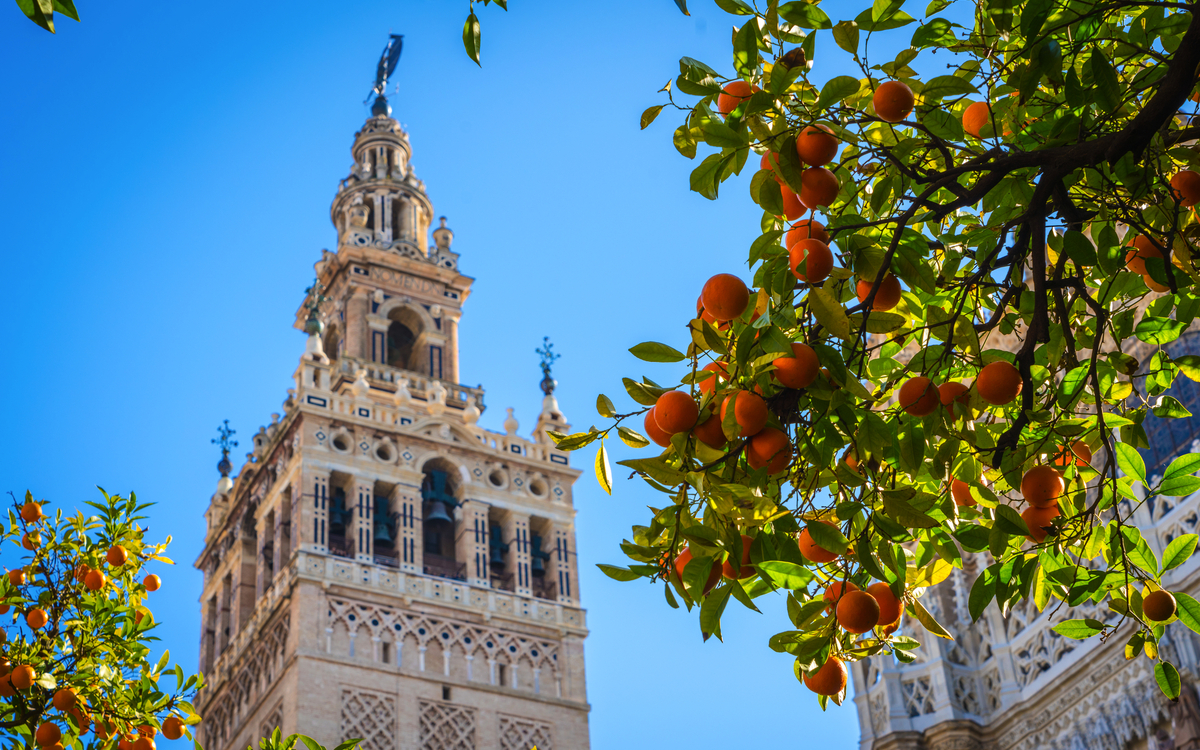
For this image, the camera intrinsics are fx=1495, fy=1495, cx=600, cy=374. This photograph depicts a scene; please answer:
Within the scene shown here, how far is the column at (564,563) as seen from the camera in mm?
37594

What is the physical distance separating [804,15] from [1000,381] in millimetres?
1149

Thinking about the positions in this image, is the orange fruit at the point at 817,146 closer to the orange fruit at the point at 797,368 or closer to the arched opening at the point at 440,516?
the orange fruit at the point at 797,368

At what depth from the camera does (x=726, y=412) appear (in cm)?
353

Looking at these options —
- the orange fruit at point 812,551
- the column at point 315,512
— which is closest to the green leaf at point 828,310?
the orange fruit at point 812,551

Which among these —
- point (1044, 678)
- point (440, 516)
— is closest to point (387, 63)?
point (440, 516)

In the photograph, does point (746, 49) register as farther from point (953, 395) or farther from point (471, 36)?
point (953, 395)

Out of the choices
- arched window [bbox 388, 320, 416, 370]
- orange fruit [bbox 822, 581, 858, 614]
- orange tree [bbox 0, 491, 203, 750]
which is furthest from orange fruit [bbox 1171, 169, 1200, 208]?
arched window [bbox 388, 320, 416, 370]

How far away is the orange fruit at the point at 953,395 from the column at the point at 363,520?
105 ft

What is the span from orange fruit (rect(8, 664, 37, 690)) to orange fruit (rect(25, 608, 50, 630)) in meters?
0.68

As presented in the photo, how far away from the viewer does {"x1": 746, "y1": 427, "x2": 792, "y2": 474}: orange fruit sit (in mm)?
3572

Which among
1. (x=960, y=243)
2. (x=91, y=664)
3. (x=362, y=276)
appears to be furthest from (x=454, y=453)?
(x=960, y=243)

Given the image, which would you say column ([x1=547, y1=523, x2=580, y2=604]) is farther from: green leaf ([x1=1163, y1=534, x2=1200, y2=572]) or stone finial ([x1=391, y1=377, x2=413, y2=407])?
green leaf ([x1=1163, y1=534, x2=1200, y2=572])

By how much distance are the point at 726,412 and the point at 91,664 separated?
4641 millimetres

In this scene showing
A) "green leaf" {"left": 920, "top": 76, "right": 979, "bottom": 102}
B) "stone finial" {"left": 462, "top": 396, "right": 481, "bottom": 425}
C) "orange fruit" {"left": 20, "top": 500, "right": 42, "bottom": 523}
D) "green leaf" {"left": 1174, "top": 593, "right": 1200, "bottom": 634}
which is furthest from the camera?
"stone finial" {"left": 462, "top": 396, "right": 481, "bottom": 425}
